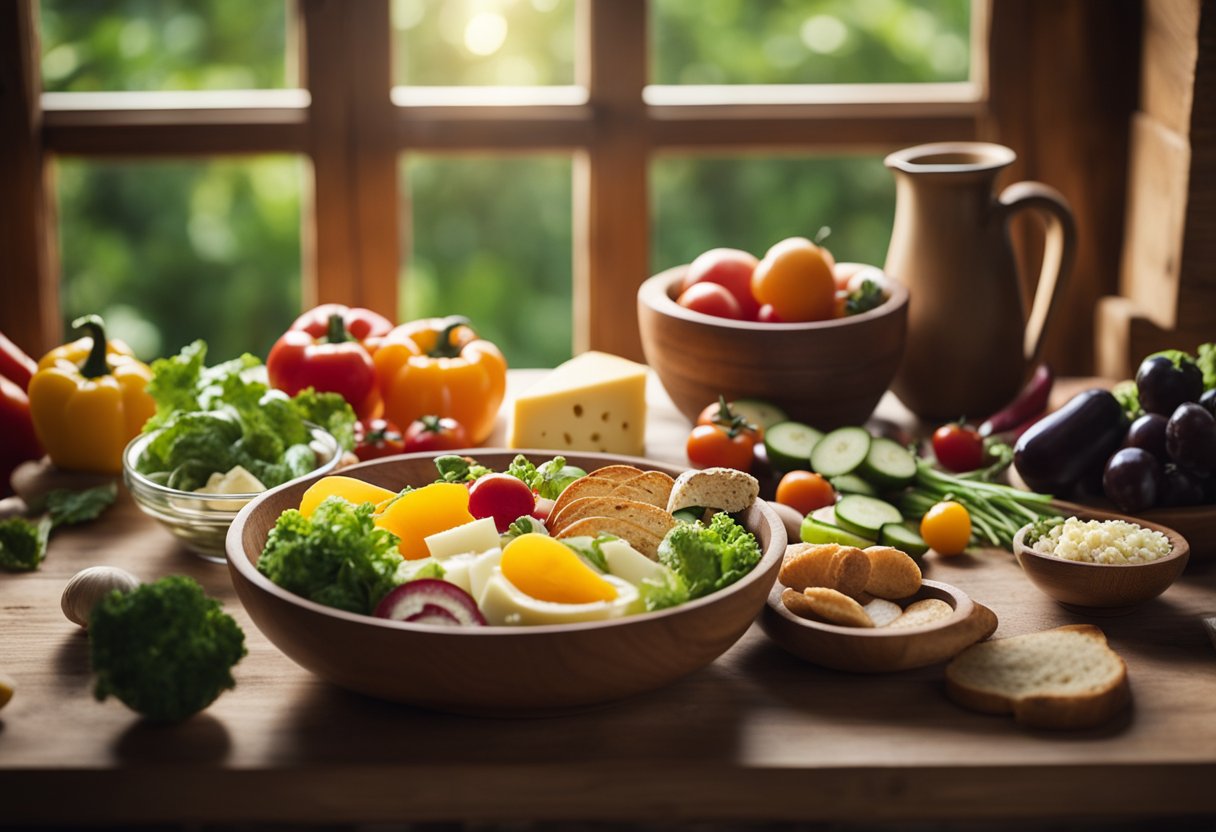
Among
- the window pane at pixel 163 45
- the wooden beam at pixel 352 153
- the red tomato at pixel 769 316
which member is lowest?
the red tomato at pixel 769 316

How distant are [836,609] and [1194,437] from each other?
2.24 ft

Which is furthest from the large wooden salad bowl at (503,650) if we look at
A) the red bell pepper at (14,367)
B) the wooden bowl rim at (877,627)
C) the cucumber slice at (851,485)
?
the red bell pepper at (14,367)

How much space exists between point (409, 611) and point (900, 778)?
1.80 feet

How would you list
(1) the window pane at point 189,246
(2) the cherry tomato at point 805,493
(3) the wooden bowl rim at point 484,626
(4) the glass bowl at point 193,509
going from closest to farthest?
(3) the wooden bowl rim at point 484,626, (4) the glass bowl at point 193,509, (2) the cherry tomato at point 805,493, (1) the window pane at point 189,246

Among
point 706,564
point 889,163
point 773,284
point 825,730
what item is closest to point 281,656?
point 706,564

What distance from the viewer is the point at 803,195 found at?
640 cm

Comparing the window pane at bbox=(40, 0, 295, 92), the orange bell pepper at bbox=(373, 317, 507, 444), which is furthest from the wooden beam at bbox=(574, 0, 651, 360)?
the window pane at bbox=(40, 0, 295, 92)

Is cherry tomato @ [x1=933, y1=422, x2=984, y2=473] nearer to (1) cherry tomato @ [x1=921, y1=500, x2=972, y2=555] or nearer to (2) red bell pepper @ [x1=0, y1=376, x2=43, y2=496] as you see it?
(1) cherry tomato @ [x1=921, y1=500, x2=972, y2=555]

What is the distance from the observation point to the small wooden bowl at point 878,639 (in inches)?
60.8

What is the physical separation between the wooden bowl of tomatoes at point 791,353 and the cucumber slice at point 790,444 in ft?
0.33

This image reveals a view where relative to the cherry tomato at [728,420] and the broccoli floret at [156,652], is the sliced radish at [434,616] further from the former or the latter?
the cherry tomato at [728,420]

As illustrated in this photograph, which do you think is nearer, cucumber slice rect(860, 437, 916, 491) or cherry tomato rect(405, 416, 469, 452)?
cucumber slice rect(860, 437, 916, 491)

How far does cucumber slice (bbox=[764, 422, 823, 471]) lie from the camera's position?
219 centimetres

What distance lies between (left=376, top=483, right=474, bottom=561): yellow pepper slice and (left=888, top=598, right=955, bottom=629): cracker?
55cm
